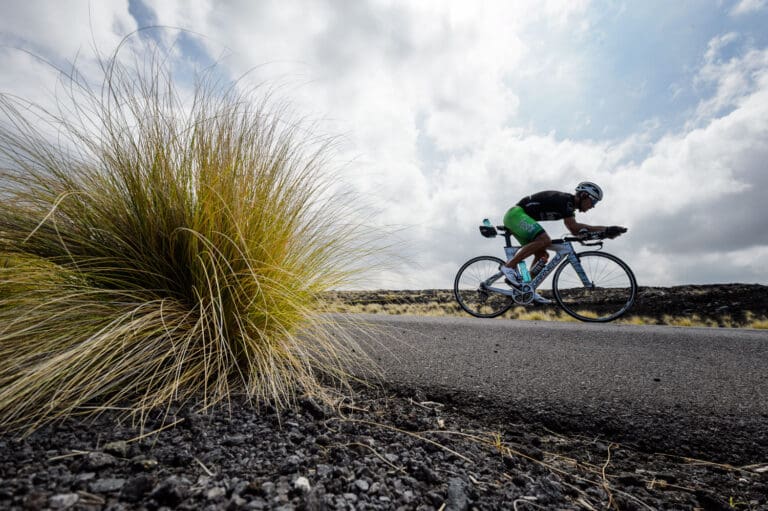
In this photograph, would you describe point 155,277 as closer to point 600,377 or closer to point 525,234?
point 600,377

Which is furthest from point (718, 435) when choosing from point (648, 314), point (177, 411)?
point (648, 314)

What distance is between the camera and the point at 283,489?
89 cm

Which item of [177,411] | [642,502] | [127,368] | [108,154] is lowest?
[642,502]

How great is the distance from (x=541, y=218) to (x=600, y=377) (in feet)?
10.7

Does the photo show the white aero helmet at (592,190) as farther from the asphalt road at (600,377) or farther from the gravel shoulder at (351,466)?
the gravel shoulder at (351,466)

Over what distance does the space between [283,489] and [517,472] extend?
24.9 inches

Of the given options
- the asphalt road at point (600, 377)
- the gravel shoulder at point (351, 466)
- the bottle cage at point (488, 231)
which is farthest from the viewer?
the bottle cage at point (488, 231)

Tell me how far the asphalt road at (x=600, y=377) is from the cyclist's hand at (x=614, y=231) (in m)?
1.73

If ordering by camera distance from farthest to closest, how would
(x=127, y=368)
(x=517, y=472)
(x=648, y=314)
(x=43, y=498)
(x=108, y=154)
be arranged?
(x=648, y=314) → (x=108, y=154) → (x=127, y=368) → (x=517, y=472) → (x=43, y=498)

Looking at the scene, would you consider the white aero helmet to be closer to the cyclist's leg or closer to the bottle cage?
the cyclist's leg

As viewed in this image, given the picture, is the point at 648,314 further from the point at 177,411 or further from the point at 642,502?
the point at 177,411

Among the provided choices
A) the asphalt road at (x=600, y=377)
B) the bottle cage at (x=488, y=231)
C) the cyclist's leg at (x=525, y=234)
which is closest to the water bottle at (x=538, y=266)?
the cyclist's leg at (x=525, y=234)

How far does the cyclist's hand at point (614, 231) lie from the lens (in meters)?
4.67

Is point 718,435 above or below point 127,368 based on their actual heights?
below
